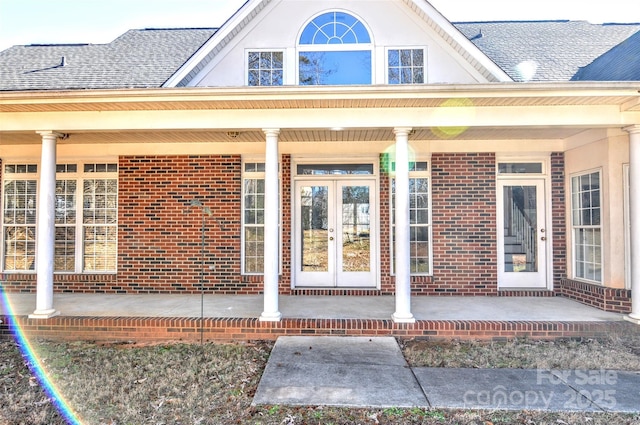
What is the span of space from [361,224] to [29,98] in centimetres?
538

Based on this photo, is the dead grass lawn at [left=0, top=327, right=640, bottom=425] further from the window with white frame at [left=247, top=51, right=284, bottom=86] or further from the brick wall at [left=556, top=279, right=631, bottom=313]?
the window with white frame at [left=247, top=51, right=284, bottom=86]

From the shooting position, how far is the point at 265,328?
5.18 metres

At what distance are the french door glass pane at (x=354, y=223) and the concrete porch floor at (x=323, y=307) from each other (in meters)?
0.90

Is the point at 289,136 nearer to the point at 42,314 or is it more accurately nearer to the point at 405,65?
the point at 405,65

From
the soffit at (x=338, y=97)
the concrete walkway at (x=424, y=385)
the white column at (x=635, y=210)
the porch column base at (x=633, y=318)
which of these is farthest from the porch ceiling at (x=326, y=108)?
the concrete walkway at (x=424, y=385)

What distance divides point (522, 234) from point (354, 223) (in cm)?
312

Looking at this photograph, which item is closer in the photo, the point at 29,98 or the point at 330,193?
the point at 29,98

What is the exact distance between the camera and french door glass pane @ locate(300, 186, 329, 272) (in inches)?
288

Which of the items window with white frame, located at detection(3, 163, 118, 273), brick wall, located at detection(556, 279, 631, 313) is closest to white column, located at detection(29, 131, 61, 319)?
window with white frame, located at detection(3, 163, 118, 273)

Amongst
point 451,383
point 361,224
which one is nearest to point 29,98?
point 361,224

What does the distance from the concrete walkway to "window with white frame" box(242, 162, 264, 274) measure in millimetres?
2963

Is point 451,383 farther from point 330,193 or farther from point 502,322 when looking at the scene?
point 330,193

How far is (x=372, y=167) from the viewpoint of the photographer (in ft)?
23.9

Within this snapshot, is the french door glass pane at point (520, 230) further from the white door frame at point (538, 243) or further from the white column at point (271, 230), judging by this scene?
the white column at point (271, 230)
